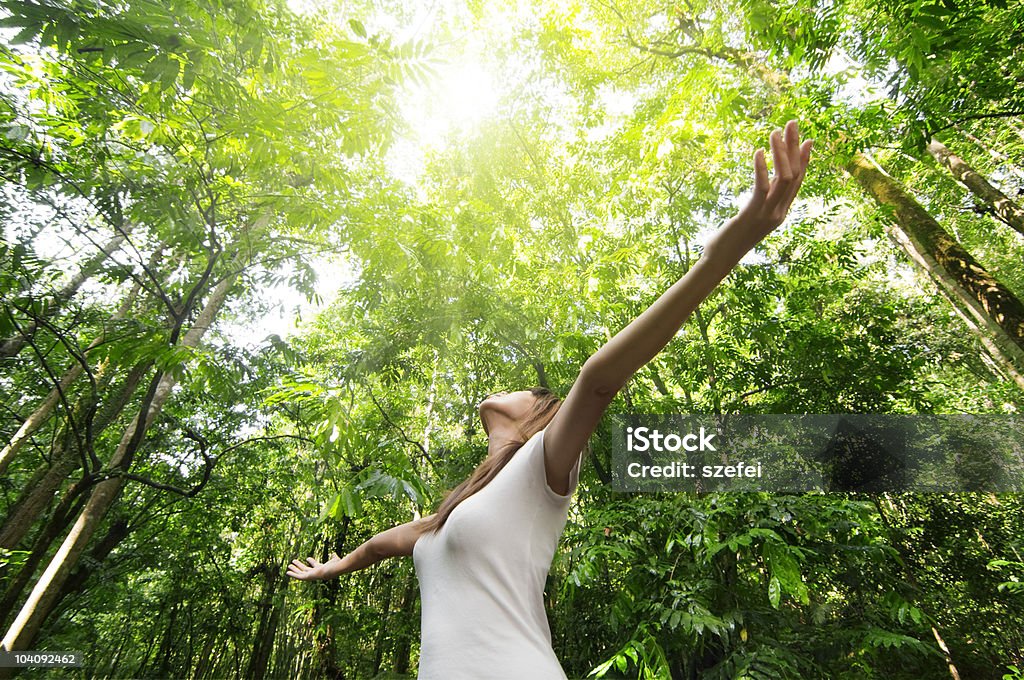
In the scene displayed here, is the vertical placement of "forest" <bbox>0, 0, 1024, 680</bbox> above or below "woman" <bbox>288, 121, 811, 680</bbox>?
above

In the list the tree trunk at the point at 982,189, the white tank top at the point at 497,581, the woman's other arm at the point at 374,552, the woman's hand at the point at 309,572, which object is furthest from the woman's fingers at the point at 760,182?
A: the tree trunk at the point at 982,189

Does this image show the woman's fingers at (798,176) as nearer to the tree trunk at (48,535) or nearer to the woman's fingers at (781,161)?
the woman's fingers at (781,161)

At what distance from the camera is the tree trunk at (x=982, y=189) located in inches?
175

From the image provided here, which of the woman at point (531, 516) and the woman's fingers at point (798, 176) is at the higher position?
the woman's fingers at point (798, 176)

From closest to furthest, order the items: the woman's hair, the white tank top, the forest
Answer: the white tank top → the woman's hair → the forest

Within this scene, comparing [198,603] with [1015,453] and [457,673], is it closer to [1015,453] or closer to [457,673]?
[457,673]

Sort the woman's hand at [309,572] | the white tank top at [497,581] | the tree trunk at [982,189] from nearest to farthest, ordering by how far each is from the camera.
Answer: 1. the white tank top at [497,581]
2. the woman's hand at [309,572]
3. the tree trunk at [982,189]

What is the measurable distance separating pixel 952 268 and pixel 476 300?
3.83 m

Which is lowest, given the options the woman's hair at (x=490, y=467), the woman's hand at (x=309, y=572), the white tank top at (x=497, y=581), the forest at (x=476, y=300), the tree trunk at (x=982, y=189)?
the white tank top at (x=497, y=581)

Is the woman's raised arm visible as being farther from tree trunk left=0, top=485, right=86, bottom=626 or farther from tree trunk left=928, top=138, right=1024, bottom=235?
tree trunk left=928, top=138, right=1024, bottom=235

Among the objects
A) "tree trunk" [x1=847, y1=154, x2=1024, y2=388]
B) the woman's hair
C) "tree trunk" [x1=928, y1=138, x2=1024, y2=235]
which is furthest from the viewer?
"tree trunk" [x1=928, y1=138, x2=1024, y2=235]

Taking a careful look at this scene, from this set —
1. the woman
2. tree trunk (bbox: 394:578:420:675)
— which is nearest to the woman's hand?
the woman

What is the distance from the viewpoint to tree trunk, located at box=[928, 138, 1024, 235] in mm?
4434

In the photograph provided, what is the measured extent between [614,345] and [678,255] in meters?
3.66
